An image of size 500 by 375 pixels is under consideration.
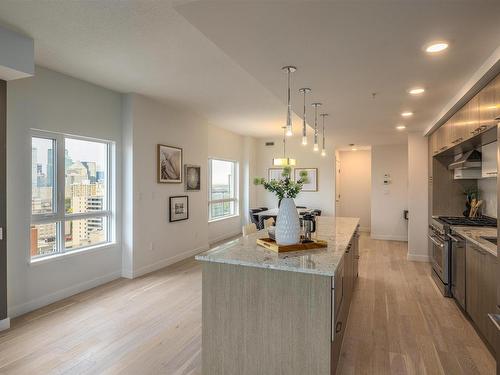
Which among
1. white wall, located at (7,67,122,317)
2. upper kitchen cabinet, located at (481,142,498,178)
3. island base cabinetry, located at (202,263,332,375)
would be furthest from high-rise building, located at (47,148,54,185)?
upper kitchen cabinet, located at (481,142,498,178)

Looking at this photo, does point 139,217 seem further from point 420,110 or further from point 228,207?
point 420,110

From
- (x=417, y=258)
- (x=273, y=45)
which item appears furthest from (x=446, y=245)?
(x=273, y=45)

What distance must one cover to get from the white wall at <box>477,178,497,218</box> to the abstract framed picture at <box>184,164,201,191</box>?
4.70 m

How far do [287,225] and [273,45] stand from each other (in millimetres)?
1329

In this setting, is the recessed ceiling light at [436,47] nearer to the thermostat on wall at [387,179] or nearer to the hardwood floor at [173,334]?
the hardwood floor at [173,334]

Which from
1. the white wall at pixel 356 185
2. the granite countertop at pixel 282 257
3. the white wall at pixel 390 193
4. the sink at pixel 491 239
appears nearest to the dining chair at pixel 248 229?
the granite countertop at pixel 282 257

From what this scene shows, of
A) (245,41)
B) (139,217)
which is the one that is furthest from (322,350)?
(139,217)

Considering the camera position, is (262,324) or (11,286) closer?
(262,324)

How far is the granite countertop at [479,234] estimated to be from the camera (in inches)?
100

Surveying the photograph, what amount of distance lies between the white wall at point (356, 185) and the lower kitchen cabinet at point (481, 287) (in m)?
6.01

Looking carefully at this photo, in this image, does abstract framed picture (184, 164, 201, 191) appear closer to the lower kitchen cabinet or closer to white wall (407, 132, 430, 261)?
white wall (407, 132, 430, 261)

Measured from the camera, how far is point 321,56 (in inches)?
93.7

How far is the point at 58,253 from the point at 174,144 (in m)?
2.48

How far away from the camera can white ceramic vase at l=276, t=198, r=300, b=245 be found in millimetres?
2383
